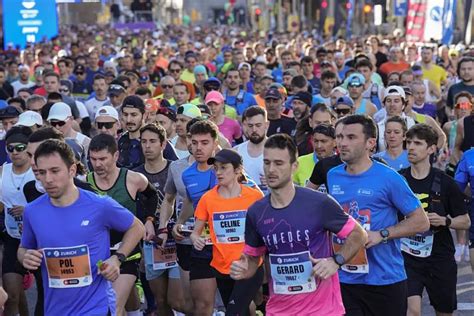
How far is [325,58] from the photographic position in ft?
75.9

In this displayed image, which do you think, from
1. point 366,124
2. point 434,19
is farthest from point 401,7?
point 366,124

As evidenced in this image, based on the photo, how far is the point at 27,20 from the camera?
31.4 meters

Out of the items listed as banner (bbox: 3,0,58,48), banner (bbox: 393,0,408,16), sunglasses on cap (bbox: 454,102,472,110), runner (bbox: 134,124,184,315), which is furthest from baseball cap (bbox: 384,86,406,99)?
banner (bbox: 393,0,408,16)

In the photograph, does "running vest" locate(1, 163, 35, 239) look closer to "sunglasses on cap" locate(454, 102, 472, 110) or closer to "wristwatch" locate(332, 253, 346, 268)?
"wristwatch" locate(332, 253, 346, 268)

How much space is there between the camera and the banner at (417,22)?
31766 mm

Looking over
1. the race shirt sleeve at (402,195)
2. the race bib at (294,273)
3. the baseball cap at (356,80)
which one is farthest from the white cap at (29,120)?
the baseball cap at (356,80)

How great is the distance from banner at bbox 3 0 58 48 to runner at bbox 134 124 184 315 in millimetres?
22038

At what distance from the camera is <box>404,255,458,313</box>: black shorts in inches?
338

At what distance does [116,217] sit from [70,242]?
1.01 ft

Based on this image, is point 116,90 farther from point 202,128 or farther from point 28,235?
point 28,235

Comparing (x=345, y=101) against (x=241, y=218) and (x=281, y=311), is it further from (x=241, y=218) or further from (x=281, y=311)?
(x=281, y=311)

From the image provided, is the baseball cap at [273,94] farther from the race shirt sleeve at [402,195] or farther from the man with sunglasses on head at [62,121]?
the race shirt sleeve at [402,195]

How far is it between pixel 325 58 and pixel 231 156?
15018 millimetres

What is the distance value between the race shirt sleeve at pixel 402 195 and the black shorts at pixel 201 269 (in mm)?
1928
